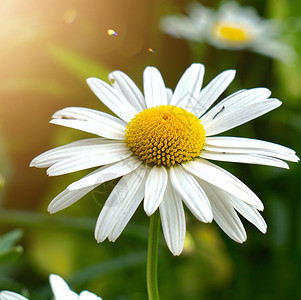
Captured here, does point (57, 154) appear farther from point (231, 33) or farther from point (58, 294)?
point (231, 33)

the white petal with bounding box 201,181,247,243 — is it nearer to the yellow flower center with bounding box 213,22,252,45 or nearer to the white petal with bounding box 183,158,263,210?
the white petal with bounding box 183,158,263,210

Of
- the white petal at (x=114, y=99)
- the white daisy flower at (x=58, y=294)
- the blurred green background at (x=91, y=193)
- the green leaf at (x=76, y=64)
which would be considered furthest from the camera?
the green leaf at (x=76, y=64)

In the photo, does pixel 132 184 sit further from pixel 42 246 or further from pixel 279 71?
pixel 279 71

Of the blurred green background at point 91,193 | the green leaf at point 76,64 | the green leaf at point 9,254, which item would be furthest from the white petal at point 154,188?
the green leaf at point 76,64

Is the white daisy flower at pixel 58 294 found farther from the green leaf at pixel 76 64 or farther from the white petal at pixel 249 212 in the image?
the green leaf at pixel 76 64

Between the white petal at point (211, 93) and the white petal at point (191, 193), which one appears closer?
the white petal at point (191, 193)

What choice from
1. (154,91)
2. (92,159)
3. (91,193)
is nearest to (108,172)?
(92,159)

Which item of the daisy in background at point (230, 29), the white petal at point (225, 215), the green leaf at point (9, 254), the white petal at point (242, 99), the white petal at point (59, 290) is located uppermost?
the daisy in background at point (230, 29)
